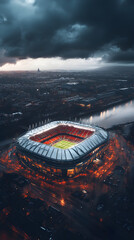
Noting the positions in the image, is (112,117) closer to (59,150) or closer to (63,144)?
(63,144)

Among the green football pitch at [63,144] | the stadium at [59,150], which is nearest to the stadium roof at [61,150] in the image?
the stadium at [59,150]

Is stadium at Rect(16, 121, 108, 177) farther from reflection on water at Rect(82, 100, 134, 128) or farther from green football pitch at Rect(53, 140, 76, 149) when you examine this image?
reflection on water at Rect(82, 100, 134, 128)

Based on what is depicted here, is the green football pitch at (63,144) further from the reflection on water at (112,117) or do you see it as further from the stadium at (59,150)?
the reflection on water at (112,117)

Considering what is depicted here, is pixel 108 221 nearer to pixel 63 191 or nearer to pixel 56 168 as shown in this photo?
pixel 63 191

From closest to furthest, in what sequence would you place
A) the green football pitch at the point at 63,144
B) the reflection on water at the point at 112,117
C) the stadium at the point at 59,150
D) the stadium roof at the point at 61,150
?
the stadium at the point at 59,150
the stadium roof at the point at 61,150
the green football pitch at the point at 63,144
the reflection on water at the point at 112,117

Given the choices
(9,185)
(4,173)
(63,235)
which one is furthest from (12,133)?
(63,235)

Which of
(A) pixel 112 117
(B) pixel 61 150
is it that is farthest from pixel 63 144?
(A) pixel 112 117

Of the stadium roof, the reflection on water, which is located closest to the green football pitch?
the stadium roof
